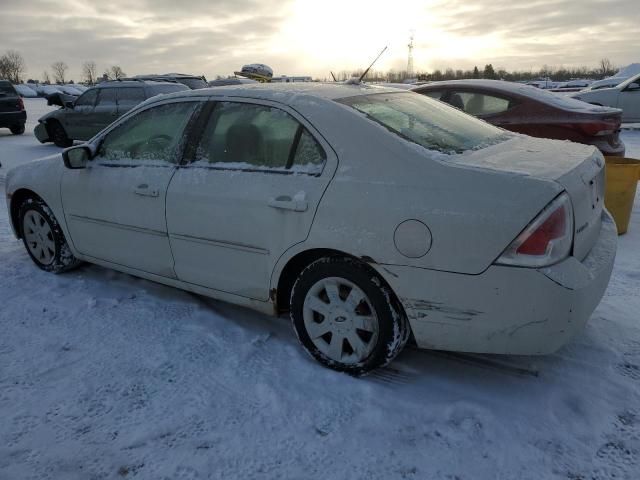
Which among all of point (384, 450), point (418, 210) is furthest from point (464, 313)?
point (384, 450)

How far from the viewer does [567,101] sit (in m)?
6.30

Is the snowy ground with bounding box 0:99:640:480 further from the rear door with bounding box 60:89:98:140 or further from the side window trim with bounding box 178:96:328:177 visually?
the rear door with bounding box 60:89:98:140

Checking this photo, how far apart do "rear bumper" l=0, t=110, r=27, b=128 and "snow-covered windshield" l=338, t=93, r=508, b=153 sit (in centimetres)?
1620

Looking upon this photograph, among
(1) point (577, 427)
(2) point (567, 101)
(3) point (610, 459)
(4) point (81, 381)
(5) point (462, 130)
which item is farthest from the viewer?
(2) point (567, 101)

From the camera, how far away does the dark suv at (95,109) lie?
11.0 metres

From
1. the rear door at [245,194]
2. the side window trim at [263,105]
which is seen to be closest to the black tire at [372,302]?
the rear door at [245,194]

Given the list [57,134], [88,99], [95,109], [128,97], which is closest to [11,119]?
[57,134]

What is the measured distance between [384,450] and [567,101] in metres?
5.46

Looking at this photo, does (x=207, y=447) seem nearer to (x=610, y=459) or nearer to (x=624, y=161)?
(x=610, y=459)

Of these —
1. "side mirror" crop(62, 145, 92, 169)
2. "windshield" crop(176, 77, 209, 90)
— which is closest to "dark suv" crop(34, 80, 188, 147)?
"windshield" crop(176, 77, 209, 90)

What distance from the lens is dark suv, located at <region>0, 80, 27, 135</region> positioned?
15828 millimetres

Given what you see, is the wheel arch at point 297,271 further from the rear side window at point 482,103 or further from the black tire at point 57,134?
the black tire at point 57,134

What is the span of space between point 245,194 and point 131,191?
1058 mm

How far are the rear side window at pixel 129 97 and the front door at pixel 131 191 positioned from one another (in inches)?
299
